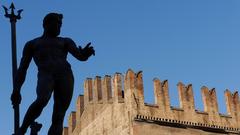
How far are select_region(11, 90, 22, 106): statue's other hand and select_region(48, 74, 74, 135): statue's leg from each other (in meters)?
0.36

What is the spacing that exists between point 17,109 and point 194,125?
23982mm

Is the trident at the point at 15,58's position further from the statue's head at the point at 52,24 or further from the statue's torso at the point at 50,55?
the statue's head at the point at 52,24

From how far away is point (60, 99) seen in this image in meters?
5.65

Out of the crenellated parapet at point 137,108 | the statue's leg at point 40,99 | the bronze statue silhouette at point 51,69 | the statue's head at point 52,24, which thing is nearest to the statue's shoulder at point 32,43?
the bronze statue silhouette at point 51,69

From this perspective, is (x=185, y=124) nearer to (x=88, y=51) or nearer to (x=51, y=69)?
(x=88, y=51)

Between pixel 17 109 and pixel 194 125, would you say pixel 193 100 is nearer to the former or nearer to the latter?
pixel 194 125

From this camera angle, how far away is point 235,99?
31.7m

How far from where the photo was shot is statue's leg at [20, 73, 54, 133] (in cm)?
531

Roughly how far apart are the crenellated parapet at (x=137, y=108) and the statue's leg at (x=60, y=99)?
21006 millimetres

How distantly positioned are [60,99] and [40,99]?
39 centimetres

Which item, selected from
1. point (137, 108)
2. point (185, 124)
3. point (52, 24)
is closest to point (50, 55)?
point (52, 24)

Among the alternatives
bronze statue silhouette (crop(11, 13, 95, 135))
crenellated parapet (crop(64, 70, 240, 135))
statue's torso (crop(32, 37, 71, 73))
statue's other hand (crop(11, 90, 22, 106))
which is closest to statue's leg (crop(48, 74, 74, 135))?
bronze statue silhouette (crop(11, 13, 95, 135))

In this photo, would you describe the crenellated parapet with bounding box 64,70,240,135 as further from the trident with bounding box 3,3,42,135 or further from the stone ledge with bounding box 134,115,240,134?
the trident with bounding box 3,3,42,135

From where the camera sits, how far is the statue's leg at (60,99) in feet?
18.2
